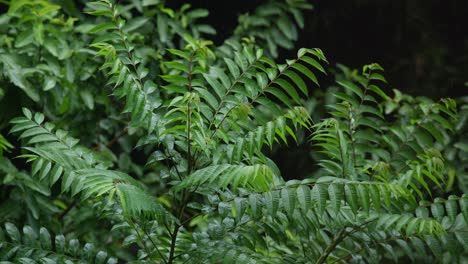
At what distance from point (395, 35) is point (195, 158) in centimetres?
299

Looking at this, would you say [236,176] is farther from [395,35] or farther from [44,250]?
[395,35]

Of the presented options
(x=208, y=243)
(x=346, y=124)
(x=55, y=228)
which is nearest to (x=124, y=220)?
(x=208, y=243)

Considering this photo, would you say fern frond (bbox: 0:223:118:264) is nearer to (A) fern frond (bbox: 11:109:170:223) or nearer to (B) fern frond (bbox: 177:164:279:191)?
(A) fern frond (bbox: 11:109:170:223)

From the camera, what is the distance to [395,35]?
4.91 metres

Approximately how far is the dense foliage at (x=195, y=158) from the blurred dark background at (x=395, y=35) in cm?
109

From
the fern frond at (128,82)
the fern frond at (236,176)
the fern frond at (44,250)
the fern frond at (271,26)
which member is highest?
the fern frond at (271,26)

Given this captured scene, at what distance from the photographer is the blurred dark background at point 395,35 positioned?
4.74 m

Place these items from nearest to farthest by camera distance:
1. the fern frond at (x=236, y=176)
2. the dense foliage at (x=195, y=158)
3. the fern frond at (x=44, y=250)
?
the fern frond at (x=236, y=176), the dense foliage at (x=195, y=158), the fern frond at (x=44, y=250)

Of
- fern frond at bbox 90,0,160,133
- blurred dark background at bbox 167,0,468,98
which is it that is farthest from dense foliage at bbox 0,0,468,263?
blurred dark background at bbox 167,0,468,98

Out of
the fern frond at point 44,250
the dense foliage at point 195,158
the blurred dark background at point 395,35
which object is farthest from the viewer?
the blurred dark background at point 395,35

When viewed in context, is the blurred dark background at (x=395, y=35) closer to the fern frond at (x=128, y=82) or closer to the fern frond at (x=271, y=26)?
the fern frond at (x=271, y=26)

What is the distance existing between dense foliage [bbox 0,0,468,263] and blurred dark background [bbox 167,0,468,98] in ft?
3.58

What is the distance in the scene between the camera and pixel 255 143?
7.18 feet

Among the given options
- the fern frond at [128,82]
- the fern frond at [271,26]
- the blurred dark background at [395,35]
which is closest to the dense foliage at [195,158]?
the fern frond at [128,82]
